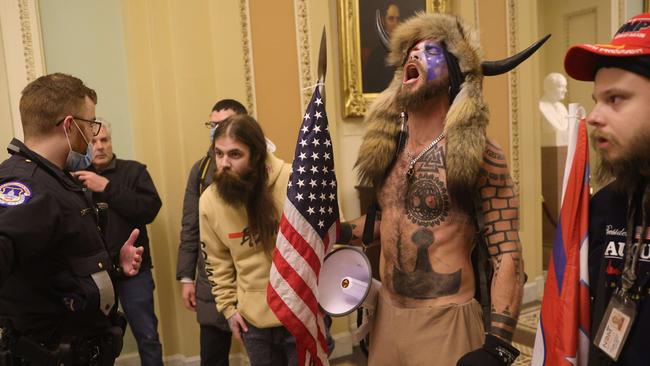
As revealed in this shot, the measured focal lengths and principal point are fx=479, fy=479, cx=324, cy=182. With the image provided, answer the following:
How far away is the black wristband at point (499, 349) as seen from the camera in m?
1.52

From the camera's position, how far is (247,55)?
12.2ft

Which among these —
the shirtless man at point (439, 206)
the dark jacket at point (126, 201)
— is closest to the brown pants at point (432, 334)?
the shirtless man at point (439, 206)

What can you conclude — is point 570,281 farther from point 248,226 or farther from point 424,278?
point 248,226

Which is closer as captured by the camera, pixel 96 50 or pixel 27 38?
pixel 27 38

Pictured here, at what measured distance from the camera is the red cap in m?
A: 1.17

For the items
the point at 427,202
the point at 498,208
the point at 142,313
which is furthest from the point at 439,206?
the point at 142,313

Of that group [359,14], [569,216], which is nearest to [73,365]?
[569,216]

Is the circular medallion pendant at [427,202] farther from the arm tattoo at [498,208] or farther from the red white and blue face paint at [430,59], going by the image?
the red white and blue face paint at [430,59]

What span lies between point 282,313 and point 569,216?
1079 mm

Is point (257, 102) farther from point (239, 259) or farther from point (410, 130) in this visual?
point (410, 130)

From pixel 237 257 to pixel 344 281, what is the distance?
2.18 ft

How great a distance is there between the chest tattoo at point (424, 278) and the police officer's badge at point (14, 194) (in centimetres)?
141

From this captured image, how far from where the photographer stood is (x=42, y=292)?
74.3 inches

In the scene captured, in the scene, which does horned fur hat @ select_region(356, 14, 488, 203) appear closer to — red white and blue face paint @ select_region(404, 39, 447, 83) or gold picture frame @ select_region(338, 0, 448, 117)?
red white and blue face paint @ select_region(404, 39, 447, 83)
